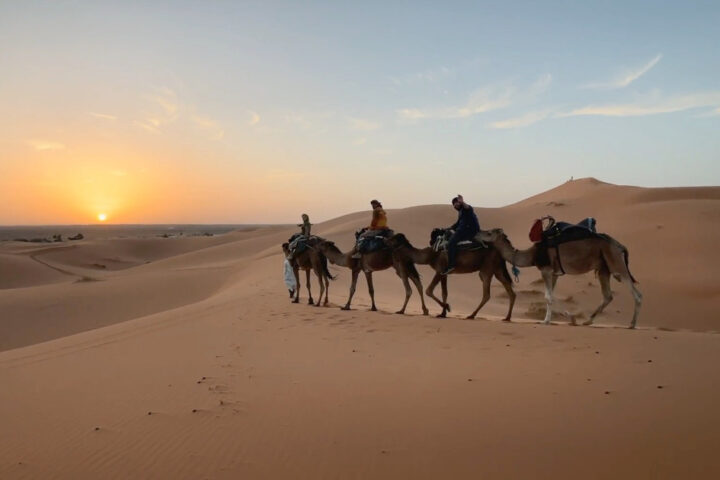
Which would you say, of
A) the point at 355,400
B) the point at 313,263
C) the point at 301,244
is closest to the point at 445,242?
the point at 313,263

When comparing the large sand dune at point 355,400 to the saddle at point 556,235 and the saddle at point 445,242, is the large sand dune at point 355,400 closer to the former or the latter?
the saddle at point 445,242

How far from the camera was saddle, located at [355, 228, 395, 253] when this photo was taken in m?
13.3

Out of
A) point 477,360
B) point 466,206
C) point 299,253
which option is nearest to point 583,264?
point 466,206

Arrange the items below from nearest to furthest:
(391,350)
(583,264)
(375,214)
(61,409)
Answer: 1. (61,409)
2. (391,350)
3. (583,264)
4. (375,214)

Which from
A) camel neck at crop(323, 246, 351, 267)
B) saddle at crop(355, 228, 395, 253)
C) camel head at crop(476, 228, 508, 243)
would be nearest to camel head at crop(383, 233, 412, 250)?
saddle at crop(355, 228, 395, 253)

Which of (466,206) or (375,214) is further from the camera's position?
(375,214)

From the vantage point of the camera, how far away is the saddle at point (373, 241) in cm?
1327

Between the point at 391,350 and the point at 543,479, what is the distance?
177 inches

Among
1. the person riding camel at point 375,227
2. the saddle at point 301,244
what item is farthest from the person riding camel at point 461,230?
the saddle at point 301,244

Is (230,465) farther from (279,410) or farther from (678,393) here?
(678,393)

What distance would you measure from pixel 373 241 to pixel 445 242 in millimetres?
2030

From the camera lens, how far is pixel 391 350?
27.4 ft

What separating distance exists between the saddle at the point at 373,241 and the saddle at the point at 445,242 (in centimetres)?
130

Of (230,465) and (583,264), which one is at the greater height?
(583,264)
